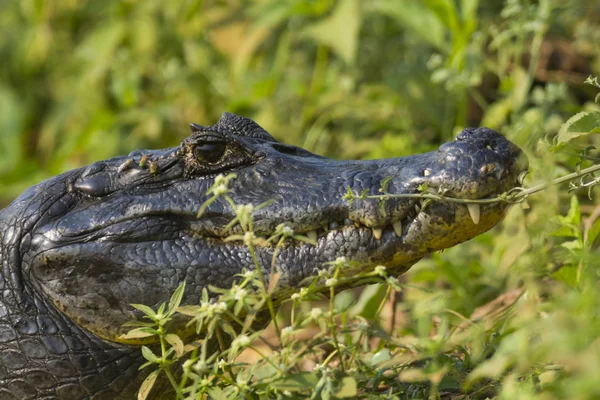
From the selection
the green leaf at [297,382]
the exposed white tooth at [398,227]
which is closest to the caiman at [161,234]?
the exposed white tooth at [398,227]

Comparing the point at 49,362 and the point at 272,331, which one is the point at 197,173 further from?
the point at 272,331

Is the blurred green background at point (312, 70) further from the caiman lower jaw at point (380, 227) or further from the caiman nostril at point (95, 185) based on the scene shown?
the caiman nostril at point (95, 185)

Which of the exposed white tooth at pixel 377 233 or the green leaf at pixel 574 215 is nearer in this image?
the exposed white tooth at pixel 377 233

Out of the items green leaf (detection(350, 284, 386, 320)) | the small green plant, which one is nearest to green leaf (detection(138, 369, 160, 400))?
the small green plant

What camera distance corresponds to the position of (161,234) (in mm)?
3051

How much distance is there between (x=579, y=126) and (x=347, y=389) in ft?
3.75

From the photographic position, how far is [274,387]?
90.0 inches

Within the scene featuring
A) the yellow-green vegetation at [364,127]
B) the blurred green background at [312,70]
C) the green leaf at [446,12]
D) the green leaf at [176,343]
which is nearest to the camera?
the yellow-green vegetation at [364,127]

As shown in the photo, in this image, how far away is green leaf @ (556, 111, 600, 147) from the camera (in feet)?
8.75

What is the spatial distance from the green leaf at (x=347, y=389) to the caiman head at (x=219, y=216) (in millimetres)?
457

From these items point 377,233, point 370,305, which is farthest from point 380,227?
point 370,305

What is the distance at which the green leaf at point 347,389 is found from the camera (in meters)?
2.27

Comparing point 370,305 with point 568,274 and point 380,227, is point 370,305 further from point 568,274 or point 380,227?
point 380,227

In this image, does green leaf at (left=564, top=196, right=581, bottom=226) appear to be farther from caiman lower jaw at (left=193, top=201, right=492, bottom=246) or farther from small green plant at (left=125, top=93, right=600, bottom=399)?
caiman lower jaw at (left=193, top=201, right=492, bottom=246)
